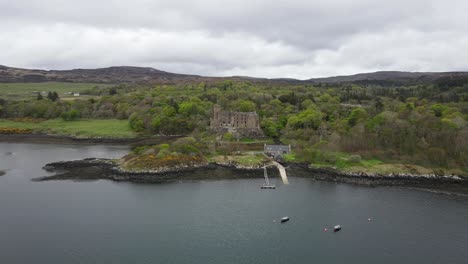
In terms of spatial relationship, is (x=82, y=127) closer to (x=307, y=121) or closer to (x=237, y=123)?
(x=237, y=123)

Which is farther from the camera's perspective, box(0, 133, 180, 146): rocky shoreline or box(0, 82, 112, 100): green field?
box(0, 82, 112, 100): green field

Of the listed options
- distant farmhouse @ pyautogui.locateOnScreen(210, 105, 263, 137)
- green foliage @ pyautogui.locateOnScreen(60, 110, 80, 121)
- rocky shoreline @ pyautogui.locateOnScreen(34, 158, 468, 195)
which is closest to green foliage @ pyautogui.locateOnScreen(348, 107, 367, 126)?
distant farmhouse @ pyautogui.locateOnScreen(210, 105, 263, 137)

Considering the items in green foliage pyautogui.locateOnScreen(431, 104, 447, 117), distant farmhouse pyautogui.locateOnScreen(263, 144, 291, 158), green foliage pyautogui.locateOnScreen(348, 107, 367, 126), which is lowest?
distant farmhouse pyautogui.locateOnScreen(263, 144, 291, 158)

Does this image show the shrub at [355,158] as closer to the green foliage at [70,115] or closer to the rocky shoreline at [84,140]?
the rocky shoreline at [84,140]

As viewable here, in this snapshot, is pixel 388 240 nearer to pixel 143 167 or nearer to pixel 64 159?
pixel 143 167

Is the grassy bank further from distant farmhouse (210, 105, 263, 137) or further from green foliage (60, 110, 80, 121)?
green foliage (60, 110, 80, 121)

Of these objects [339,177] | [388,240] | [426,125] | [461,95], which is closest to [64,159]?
[339,177]

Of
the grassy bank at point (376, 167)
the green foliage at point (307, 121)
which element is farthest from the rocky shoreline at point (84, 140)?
the grassy bank at point (376, 167)
